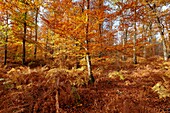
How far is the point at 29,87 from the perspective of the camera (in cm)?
709

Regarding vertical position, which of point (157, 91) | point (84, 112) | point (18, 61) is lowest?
→ point (84, 112)

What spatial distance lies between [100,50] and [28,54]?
13.4 metres

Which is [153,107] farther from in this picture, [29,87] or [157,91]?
[29,87]

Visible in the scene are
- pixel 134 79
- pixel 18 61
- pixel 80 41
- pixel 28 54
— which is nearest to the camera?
pixel 80 41

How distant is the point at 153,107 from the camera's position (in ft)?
18.9

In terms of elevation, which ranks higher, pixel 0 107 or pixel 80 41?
pixel 80 41

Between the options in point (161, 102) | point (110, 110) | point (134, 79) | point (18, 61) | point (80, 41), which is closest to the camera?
point (110, 110)

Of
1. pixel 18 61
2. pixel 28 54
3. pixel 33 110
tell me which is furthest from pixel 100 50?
pixel 28 54

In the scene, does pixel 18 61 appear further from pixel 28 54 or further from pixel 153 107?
pixel 153 107

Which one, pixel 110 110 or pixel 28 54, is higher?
pixel 28 54

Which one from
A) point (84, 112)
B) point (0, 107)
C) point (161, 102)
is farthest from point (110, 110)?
point (0, 107)

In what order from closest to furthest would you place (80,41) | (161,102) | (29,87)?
(161,102)
(29,87)
(80,41)

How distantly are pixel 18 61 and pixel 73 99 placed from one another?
12851 millimetres

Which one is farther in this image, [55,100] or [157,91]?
[157,91]
